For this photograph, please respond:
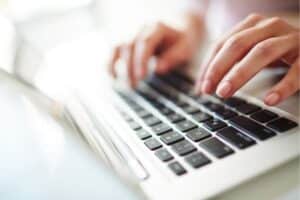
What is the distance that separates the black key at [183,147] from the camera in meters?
0.32

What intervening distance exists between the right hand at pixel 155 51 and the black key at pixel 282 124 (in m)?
0.27

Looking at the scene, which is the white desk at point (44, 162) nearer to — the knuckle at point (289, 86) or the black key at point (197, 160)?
the black key at point (197, 160)

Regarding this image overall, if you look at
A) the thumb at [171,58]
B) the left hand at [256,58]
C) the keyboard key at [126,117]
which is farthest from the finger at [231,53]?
the thumb at [171,58]

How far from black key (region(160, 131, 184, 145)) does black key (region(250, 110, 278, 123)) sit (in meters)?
0.09

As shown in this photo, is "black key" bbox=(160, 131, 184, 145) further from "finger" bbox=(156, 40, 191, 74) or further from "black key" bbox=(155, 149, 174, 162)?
"finger" bbox=(156, 40, 191, 74)

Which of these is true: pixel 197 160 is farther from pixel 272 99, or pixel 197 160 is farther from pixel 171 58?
pixel 171 58

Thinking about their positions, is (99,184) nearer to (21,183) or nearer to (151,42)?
(21,183)

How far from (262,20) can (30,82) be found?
31 centimetres

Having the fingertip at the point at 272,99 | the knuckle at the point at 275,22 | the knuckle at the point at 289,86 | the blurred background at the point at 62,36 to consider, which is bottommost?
the blurred background at the point at 62,36

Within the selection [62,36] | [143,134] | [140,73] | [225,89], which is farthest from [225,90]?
[62,36]

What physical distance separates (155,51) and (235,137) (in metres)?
0.36

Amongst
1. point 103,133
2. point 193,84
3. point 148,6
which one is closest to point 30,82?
point 103,133

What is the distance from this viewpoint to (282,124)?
340 millimetres

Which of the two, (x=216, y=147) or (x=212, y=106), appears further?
(x=212, y=106)
